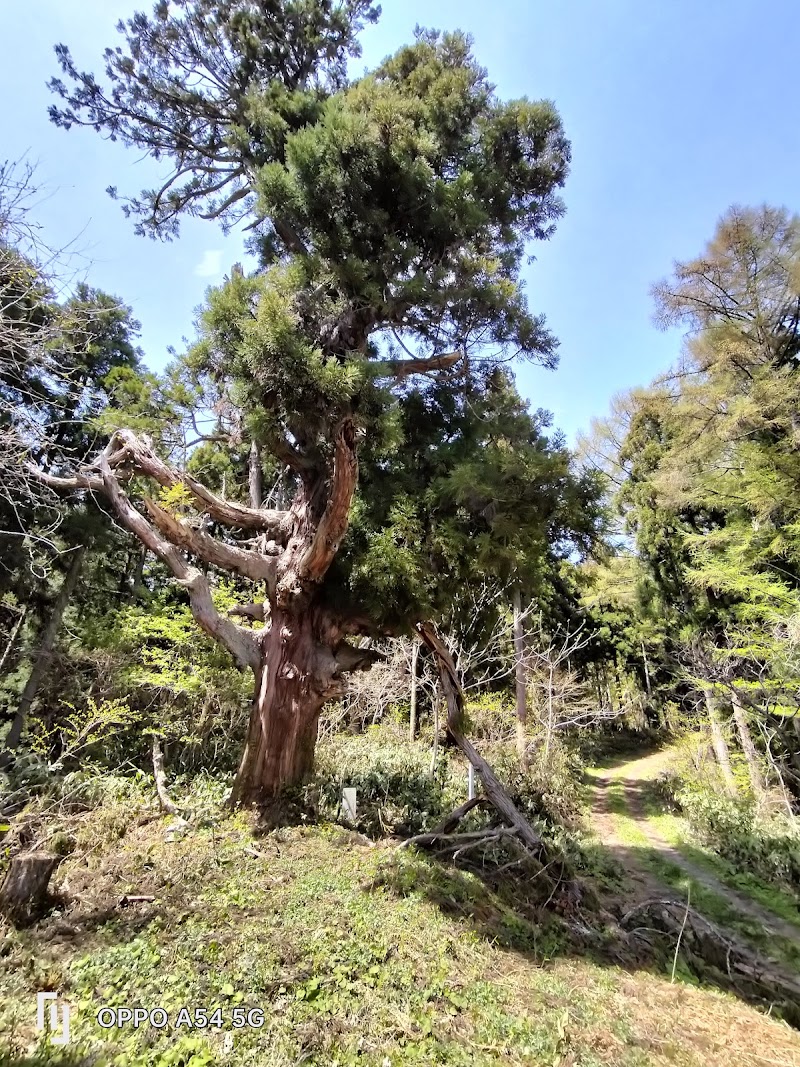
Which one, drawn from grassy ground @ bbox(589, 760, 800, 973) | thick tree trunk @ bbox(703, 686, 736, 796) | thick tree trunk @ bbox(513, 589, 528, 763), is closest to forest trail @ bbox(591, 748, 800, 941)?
grassy ground @ bbox(589, 760, 800, 973)

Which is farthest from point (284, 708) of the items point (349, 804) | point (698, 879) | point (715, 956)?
point (698, 879)

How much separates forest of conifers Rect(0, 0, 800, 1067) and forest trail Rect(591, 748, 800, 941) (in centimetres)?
12

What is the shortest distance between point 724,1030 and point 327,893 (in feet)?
9.57

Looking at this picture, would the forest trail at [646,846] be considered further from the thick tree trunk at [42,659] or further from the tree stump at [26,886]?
the thick tree trunk at [42,659]

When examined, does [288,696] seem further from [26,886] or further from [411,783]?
[411,783]

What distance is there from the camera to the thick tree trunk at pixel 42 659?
632 cm

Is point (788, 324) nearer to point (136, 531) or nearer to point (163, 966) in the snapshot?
point (136, 531)

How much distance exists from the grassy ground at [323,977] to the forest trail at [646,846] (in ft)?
9.89

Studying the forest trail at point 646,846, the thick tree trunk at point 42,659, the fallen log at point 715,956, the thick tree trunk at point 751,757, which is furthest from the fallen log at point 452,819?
the thick tree trunk at point 751,757

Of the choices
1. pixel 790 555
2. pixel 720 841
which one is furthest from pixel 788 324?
pixel 720 841

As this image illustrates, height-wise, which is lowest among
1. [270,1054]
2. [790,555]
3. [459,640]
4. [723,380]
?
[270,1054]

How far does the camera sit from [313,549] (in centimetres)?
525

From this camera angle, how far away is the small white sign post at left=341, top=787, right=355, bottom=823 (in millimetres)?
5480
